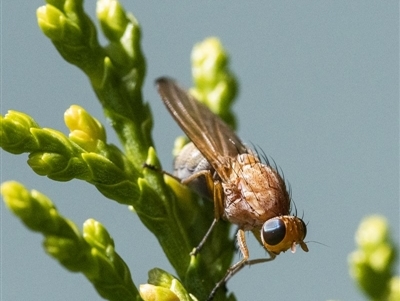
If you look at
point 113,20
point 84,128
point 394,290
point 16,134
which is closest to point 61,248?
point 16,134

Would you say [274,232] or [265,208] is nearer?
[274,232]

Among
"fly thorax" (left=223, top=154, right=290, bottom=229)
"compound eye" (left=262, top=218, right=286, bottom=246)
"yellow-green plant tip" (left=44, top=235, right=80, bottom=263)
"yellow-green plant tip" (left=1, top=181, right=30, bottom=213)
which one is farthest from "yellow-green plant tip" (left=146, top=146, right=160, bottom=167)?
"yellow-green plant tip" (left=1, top=181, right=30, bottom=213)

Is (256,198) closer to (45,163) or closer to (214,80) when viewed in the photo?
(214,80)

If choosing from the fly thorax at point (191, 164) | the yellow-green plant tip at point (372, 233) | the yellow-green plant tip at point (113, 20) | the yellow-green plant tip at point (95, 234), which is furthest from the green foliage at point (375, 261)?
the yellow-green plant tip at point (113, 20)

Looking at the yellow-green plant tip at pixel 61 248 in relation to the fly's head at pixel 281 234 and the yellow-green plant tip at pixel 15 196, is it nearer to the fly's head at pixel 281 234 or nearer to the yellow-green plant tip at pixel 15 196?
the yellow-green plant tip at pixel 15 196

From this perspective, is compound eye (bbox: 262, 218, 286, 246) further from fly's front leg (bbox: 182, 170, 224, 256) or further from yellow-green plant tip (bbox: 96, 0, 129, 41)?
yellow-green plant tip (bbox: 96, 0, 129, 41)

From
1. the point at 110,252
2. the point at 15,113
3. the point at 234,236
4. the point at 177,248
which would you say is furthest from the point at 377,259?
the point at 15,113

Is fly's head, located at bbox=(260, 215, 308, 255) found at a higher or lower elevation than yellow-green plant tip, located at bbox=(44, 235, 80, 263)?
lower
